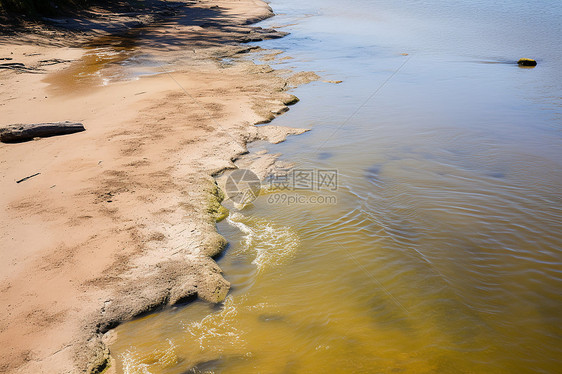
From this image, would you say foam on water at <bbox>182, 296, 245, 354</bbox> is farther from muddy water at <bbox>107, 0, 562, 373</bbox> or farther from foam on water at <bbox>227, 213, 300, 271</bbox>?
foam on water at <bbox>227, 213, 300, 271</bbox>

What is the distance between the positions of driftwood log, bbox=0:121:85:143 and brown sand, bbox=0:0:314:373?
9.0 inches

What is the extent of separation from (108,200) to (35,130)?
11.2ft

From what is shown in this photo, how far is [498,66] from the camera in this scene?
1502 centimetres

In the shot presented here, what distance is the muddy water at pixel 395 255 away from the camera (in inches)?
151

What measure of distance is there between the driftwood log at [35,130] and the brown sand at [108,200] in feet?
0.75

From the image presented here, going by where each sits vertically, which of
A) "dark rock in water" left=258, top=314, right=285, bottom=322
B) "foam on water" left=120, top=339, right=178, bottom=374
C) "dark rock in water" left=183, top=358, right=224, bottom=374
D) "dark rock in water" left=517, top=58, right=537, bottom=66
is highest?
"dark rock in water" left=517, top=58, right=537, bottom=66

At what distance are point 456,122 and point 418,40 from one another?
487 inches

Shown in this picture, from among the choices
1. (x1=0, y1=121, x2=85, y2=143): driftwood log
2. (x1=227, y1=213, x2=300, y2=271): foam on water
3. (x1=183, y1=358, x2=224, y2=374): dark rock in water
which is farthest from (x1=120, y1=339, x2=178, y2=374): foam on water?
(x1=0, y1=121, x2=85, y2=143): driftwood log

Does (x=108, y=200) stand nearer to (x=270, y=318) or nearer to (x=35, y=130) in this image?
(x=270, y=318)

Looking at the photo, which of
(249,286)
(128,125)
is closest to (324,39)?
(128,125)

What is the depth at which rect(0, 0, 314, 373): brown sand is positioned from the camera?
4137 mm

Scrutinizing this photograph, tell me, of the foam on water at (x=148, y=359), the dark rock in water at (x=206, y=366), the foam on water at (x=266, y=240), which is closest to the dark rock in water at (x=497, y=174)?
the foam on water at (x=266, y=240)

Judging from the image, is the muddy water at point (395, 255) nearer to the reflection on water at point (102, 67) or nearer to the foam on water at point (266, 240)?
the foam on water at point (266, 240)

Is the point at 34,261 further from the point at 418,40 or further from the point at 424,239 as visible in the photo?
the point at 418,40
